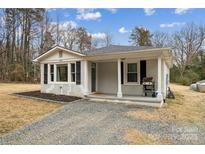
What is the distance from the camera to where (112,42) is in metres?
33.9

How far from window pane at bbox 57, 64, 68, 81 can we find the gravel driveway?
430cm

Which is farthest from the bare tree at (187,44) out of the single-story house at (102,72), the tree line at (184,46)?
the single-story house at (102,72)

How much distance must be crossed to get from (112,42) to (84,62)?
78.6 ft

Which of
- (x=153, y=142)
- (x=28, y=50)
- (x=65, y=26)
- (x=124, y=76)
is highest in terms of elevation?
(x=65, y=26)

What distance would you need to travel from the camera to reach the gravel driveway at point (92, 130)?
459 centimetres

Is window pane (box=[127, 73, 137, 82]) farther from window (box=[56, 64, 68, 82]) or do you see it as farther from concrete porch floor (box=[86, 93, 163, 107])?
window (box=[56, 64, 68, 82])

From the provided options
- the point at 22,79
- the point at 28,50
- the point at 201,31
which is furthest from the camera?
the point at 201,31

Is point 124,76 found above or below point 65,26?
below

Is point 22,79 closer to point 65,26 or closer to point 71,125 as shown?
point 65,26

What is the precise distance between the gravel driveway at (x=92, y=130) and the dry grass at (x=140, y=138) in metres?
0.16

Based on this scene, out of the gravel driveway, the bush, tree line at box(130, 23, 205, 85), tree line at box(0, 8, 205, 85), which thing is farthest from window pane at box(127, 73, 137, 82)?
tree line at box(130, 23, 205, 85)

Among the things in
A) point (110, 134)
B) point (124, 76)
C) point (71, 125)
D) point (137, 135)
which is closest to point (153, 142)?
point (137, 135)

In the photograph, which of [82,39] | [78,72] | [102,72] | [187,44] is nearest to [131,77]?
[102,72]

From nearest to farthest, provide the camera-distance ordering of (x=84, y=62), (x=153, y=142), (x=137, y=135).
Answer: (x=153, y=142)
(x=137, y=135)
(x=84, y=62)
